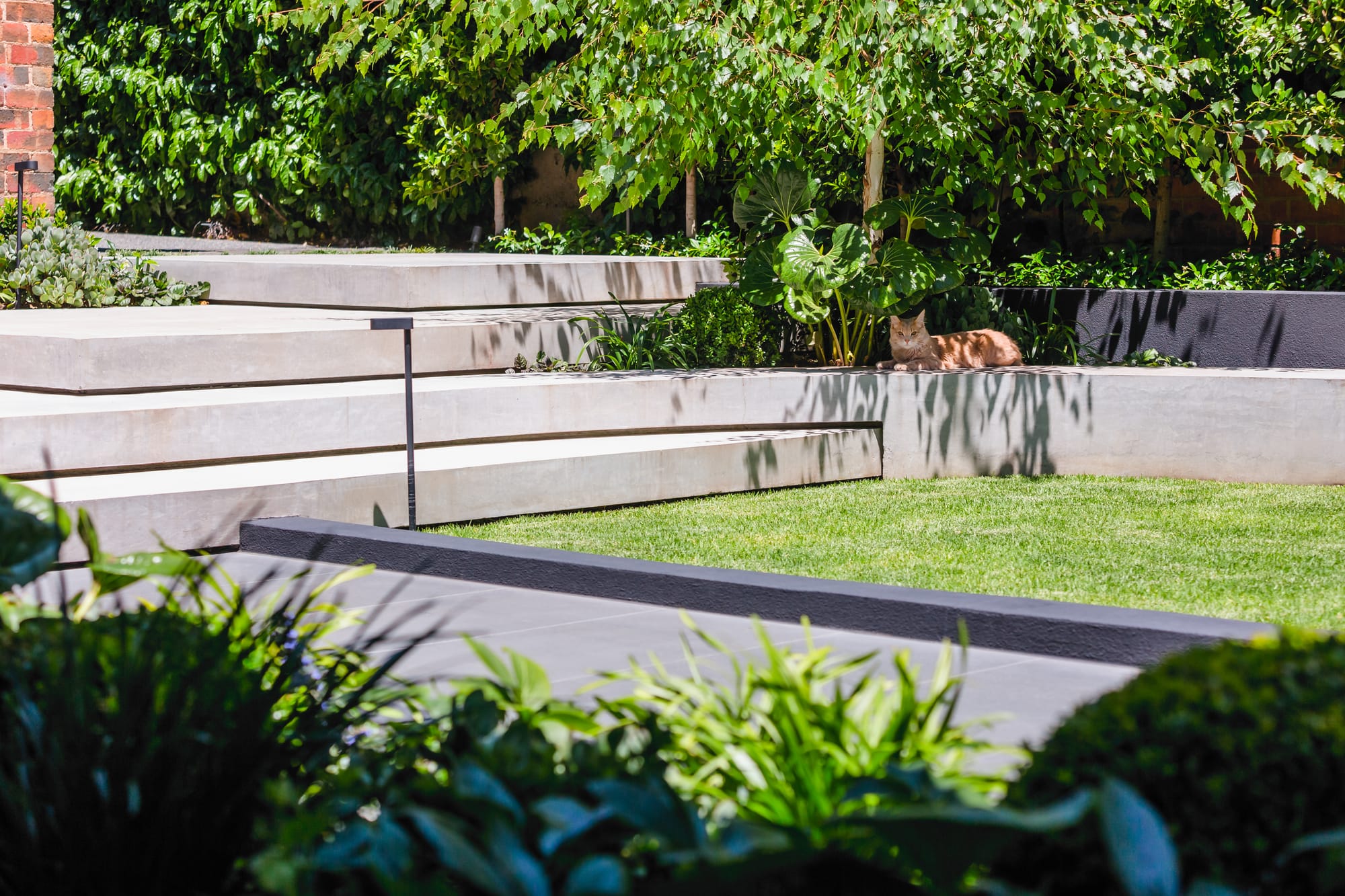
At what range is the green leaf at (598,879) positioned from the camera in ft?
5.35

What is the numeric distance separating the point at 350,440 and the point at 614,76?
97.0 inches

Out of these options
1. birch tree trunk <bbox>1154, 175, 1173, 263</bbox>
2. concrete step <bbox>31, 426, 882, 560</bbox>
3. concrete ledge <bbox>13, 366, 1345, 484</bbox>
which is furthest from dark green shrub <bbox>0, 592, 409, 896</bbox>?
birch tree trunk <bbox>1154, 175, 1173, 263</bbox>

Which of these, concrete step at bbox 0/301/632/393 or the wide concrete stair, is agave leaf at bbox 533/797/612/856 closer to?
the wide concrete stair

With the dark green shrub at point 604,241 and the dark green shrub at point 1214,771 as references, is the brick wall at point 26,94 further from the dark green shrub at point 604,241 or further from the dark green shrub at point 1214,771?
the dark green shrub at point 1214,771

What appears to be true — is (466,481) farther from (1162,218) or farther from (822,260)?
(1162,218)

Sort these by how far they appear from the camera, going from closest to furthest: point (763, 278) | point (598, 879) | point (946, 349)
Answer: point (598, 879) → point (763, 278) → point (946, 349)

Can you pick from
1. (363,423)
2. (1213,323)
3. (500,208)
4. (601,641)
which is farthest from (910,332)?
(500,208)

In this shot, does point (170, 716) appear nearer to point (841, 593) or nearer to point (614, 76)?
point (841, 593)

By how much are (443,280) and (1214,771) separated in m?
8.15

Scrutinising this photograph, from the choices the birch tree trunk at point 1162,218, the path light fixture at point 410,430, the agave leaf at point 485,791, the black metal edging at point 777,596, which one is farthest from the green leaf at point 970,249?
the agave leaf at point 485,791

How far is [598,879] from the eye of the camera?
5.37 feet

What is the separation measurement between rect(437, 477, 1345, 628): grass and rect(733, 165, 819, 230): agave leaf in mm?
1925

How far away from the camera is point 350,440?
6.95 m

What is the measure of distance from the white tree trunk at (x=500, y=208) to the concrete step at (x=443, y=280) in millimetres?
3138
